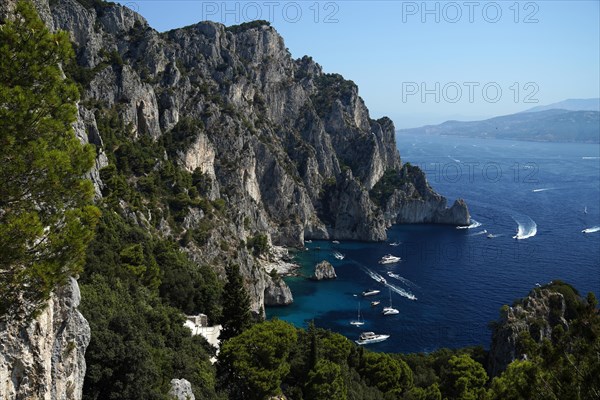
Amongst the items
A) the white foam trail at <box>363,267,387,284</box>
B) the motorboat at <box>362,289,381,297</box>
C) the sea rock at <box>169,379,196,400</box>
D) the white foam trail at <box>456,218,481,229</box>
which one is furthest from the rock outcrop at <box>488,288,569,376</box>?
the white foam trail at <box>456,218,481,229</box>

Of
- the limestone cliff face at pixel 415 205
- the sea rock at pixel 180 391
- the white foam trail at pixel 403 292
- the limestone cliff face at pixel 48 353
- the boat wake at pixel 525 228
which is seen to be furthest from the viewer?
the limestone cliff face at pixel 415 205

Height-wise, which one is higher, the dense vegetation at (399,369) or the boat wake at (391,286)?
the dense vegetation at (399,369)

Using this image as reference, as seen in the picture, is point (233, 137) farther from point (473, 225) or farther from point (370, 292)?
point (473, 225)

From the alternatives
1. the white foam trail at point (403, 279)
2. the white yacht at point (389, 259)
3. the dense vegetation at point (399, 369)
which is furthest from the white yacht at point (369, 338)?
the white yacht at point (389, 259)

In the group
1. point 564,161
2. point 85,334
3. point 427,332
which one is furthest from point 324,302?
point 564,161

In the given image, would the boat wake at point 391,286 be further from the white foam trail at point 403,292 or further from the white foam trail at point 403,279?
the white foam trail at point 403,279

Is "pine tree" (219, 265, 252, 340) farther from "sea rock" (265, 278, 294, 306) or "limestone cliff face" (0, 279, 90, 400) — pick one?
"sea rock" (265, 278, 294, 306)
